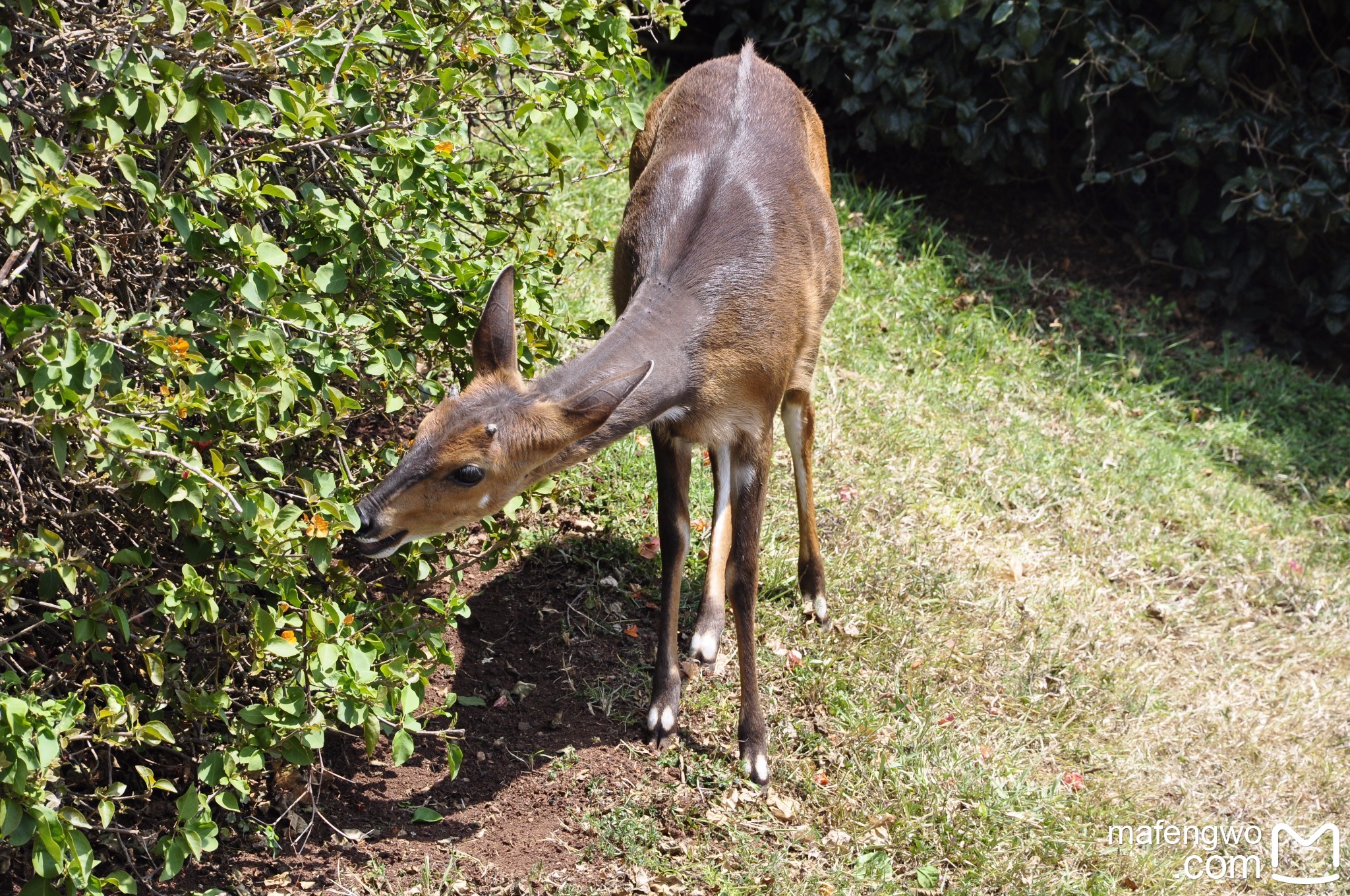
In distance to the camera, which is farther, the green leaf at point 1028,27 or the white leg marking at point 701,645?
the green leaf at point 1028,27

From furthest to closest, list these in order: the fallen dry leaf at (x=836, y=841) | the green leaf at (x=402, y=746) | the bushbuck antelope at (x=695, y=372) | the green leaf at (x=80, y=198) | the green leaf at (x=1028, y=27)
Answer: the green leaf at (x=1028, y=27) → the fallen dry leaf at (x=836, y=841) → the bushbuck antelope at (x=695, y=372) → the green leaf at (x=402, y=746) → the green leaf at (x=80, y=198)

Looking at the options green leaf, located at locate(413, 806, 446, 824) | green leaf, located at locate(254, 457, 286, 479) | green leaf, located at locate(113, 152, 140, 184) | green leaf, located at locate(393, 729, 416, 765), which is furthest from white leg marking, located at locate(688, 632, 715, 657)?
green leaf, located at locate(113, 152, 140, 184)

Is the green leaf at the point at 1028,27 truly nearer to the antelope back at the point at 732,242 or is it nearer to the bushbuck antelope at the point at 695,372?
the bushbuck antelope at the point at 695,372

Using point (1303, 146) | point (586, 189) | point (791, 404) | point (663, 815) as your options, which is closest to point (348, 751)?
point (663, 815)

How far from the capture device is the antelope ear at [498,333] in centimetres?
379

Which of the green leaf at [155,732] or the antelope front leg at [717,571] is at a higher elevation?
the green leaf at [155,732]

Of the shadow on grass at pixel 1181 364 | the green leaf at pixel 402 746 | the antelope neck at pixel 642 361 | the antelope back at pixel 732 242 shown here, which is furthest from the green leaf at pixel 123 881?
the shadow on grass at pixel 1181 364

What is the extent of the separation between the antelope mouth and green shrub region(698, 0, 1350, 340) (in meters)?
5.66

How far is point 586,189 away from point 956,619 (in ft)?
12.2

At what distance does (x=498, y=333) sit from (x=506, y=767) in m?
1.57

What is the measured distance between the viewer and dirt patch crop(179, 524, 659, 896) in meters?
3.89

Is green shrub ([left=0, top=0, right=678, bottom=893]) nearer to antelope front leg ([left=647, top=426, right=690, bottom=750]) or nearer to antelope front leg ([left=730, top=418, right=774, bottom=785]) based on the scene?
antelope front leg ([left=647, top=426, right=690, bottom=750])

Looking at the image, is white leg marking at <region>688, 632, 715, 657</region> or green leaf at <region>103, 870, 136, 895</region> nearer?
green leaf at <region>103, 870, 136, 895</region>

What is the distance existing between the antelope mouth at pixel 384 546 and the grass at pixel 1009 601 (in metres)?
1.18
